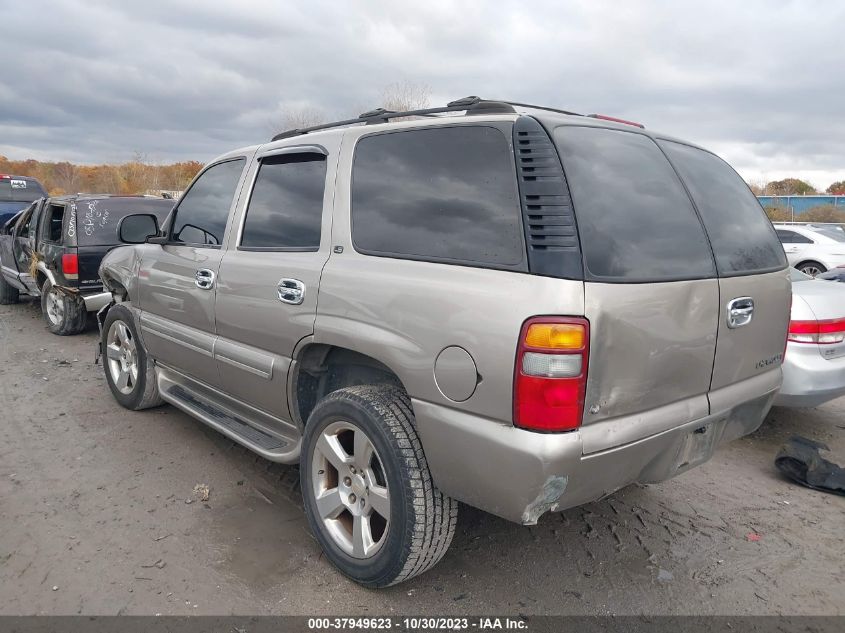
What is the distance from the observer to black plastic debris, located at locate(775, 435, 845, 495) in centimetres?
386

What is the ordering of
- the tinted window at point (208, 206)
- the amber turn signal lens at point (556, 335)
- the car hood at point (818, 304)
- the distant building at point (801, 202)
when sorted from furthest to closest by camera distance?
the distant building at point (801, 202) < the car hood at point (818, 304) < the tinted window at point (208, 206) < the amber turn signal lens at point (556, 335)

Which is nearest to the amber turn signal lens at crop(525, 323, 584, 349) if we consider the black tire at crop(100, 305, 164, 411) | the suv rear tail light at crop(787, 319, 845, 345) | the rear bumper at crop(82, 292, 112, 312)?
the suv rear tail light at crop(787, 319, 845, 345)

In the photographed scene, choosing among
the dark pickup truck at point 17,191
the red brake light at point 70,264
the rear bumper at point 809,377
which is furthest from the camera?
Answer: the dark pickup truck at point 17,191

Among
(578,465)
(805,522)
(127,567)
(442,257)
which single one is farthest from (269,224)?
(805,522)

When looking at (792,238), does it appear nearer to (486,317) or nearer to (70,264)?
(70,264)

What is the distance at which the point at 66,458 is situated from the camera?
412 centimetres

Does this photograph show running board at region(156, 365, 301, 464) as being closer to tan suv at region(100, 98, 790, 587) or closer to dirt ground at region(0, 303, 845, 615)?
tan suv at region(100, 98, 790, 587)

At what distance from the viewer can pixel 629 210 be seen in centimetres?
240

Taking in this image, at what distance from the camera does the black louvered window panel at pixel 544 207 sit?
213 centimetres

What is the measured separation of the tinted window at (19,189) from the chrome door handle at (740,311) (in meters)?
18.4

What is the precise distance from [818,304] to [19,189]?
1864 cm

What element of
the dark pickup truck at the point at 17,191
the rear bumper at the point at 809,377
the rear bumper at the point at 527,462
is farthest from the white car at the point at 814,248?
the dark pickup truck at the point at 17,191

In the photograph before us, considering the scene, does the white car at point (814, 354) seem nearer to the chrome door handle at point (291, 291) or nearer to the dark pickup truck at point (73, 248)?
the chrome door handle at point (291, 291)

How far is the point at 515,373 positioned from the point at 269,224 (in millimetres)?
1856
